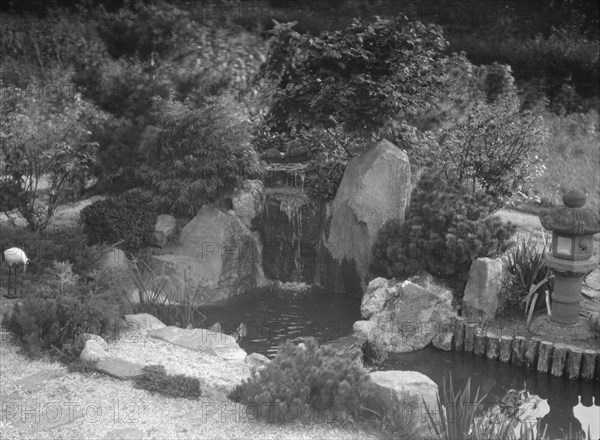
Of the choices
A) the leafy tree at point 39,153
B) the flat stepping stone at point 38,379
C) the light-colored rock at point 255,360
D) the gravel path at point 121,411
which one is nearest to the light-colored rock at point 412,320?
the light-colored rock at point 255,360

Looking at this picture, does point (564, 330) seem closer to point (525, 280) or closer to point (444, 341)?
point (525, 280)

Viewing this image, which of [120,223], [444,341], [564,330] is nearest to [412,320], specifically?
[444,341]

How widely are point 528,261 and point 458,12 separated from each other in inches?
507

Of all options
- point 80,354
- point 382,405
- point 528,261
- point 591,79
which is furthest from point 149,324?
point 591,79

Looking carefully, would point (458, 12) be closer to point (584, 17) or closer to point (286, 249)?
point (584, 17)

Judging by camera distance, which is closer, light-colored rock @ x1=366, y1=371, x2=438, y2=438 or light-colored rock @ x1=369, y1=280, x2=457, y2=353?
light-colored rock @ x1=366, y1=371, x2=438, y2=438

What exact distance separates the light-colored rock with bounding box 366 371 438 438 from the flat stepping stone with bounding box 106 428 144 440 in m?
1.84

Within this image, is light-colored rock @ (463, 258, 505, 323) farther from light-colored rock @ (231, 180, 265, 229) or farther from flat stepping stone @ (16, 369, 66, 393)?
flat stepping stone @ (16, 369, 66, 393)

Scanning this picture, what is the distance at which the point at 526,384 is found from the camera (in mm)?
8258

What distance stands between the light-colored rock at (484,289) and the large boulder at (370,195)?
148 cm

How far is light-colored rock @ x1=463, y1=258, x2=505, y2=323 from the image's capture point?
933cm

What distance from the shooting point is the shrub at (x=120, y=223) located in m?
10.7

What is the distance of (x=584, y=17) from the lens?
2131 cm

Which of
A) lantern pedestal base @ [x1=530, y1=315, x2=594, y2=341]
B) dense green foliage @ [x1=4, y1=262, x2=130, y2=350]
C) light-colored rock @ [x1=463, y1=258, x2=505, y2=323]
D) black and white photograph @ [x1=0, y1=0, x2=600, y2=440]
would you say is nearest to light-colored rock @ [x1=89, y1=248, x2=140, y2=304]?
black and white photograph @ [x1=0, y1=0, x2=600, y2=440]
